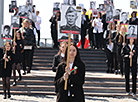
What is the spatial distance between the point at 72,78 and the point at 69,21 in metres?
1.11

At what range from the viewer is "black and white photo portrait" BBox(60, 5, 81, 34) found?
21.1 feet

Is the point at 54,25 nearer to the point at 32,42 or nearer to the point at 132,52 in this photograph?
the point at 32,42

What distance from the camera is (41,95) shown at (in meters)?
12.4

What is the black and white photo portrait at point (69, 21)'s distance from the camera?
643cm

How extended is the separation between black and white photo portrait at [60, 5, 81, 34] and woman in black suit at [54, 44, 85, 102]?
0.45m

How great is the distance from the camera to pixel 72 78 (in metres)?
6.05

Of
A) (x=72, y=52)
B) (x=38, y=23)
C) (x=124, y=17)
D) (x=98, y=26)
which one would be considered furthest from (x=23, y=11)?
(x=72, y=52)

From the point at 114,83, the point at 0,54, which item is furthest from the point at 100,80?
the point at 0,54

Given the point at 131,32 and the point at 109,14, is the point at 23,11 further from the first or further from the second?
the point at 131,32

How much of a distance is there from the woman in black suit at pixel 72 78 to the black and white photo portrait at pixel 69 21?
45cm

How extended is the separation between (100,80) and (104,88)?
2.71 ft

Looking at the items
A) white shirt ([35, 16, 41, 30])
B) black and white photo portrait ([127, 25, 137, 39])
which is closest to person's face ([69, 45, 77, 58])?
black and white photo portrait ([127, 25, 137, 39])

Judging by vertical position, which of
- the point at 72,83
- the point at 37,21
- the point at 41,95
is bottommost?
the point at 41,95

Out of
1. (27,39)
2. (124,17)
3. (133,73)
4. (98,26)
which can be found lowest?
(133,73)
